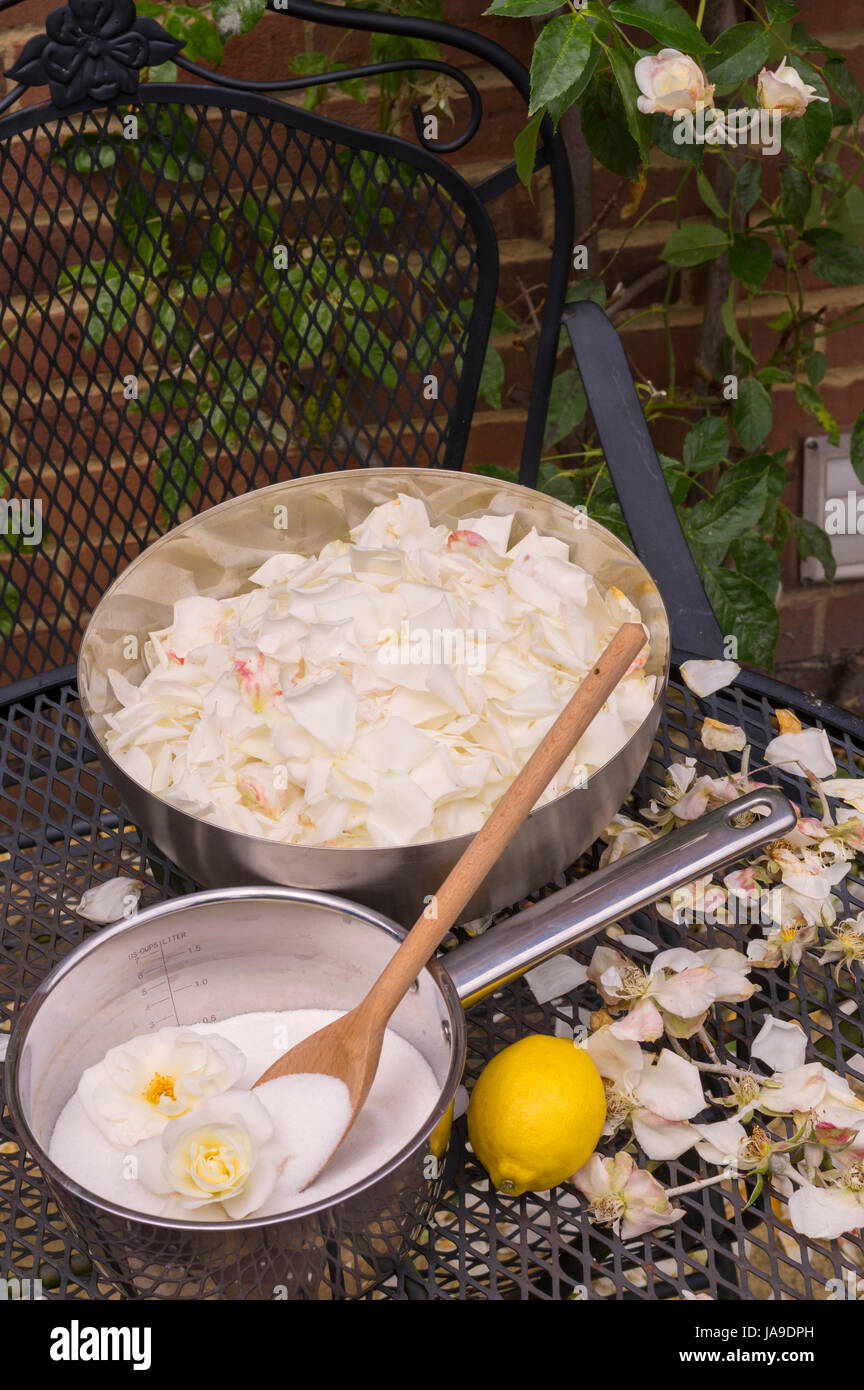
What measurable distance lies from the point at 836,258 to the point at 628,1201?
1.10 metres

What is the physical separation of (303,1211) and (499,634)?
394mm

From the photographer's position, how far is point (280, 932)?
0.67m

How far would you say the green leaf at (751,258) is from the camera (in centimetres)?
134

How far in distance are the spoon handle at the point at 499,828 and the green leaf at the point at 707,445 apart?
69 cm

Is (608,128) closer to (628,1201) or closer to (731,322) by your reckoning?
(731,322)

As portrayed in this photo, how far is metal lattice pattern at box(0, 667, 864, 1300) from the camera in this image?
0.60 m

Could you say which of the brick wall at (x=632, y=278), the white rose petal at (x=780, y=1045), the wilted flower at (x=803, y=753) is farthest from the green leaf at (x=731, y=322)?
the white rose petal at (x=780, y=1045)

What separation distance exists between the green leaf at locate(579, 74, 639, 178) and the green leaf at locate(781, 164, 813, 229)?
9.2 inches

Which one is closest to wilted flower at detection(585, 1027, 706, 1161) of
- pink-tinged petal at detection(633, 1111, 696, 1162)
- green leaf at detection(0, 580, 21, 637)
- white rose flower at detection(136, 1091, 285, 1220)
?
pink-tinged petal at detection(633, 1111, 696, 1162)

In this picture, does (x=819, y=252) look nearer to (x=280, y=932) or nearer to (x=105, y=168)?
(x=105, y=168)

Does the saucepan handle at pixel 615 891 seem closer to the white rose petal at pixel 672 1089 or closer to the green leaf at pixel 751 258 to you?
the white rose petal at pixel 672 1089

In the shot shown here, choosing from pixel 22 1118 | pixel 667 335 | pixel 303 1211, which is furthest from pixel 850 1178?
pixel 667 335

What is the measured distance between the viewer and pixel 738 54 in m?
1.07
